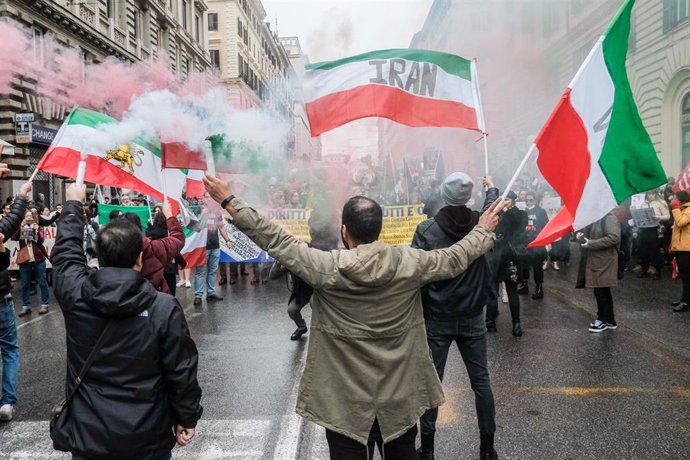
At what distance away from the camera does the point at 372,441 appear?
8.37 feet

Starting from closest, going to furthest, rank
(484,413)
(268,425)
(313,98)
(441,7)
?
1. (484,413)
2. (268,425)
3. (313,98)
4. (441,7)

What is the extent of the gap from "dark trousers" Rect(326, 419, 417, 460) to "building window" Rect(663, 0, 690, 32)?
18283 mm

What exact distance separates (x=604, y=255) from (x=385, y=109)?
3.67 meters

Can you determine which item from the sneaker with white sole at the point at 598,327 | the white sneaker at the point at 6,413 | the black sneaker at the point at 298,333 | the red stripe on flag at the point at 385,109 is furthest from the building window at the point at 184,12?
the white sneaker at the point at 6,413

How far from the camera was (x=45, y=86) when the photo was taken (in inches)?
315

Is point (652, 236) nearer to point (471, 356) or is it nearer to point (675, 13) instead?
point (471, 356)

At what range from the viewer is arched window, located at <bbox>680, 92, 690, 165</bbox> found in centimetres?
1714

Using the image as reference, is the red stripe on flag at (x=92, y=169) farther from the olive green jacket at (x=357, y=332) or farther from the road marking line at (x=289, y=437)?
the olive green jacket at (x=357, y=332)

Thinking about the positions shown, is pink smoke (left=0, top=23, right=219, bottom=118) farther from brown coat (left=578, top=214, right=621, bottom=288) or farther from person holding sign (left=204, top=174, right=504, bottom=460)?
brown coat (left=578, top=214, right=621, bottom=288)

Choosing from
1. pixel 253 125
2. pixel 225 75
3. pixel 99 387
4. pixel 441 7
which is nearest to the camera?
pixel 99 387

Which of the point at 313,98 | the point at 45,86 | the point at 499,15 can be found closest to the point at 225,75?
the point at 499,15

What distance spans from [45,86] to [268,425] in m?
6.61

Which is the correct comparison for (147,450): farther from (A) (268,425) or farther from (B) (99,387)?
(A) (268,425)

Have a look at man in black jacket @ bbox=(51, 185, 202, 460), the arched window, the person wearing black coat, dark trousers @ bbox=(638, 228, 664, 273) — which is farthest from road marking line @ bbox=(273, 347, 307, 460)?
the arched window
